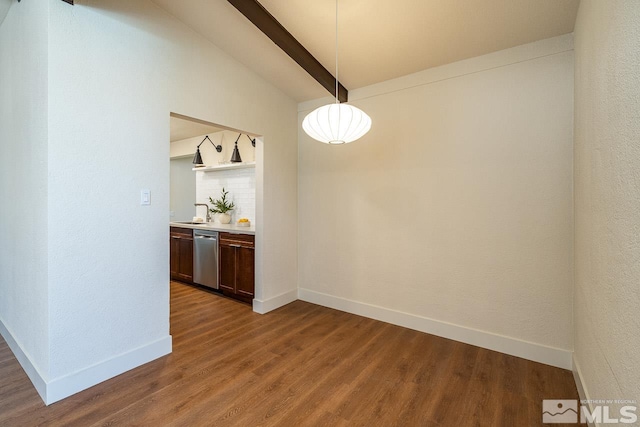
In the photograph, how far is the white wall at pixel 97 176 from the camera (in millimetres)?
1819

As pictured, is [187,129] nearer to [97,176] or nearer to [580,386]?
[97,176]

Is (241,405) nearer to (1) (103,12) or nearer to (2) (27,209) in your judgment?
(2) (27,209)

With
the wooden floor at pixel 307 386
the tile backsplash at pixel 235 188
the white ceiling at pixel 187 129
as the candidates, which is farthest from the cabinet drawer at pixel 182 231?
the wooden floor at pixel 307 386

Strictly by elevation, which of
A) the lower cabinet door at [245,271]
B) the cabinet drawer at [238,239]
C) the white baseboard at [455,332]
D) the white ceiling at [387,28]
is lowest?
the white baseboard at [455,332]

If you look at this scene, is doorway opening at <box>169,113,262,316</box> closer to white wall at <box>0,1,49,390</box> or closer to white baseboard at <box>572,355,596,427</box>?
white wall at <box>0,1,49,390</box>

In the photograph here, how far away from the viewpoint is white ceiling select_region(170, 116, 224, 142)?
14.1 feet

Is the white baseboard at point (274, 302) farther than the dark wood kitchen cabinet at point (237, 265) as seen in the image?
No

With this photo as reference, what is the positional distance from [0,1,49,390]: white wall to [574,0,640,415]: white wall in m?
2.96

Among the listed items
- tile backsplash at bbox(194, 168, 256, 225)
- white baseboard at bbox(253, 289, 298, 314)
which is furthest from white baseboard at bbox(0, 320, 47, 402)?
tile backsplash at bbox(194, 168, 256, 225)

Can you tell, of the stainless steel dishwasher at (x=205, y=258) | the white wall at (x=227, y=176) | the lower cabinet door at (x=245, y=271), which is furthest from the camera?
the white wall at (x=227, y=176)

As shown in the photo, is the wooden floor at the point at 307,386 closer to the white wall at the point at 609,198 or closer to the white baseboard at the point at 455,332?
the white baseboard at the point at 455,332

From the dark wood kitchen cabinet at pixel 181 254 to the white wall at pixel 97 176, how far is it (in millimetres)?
1897

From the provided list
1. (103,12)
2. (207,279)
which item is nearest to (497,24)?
(103,12)

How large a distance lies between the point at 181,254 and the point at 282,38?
3.40 meters
